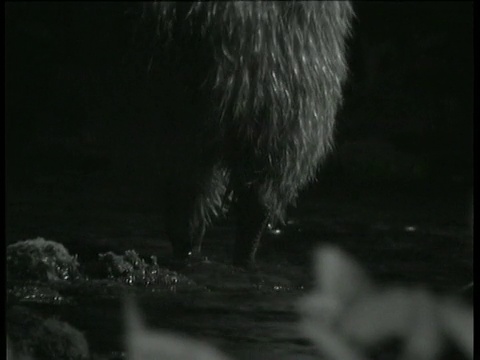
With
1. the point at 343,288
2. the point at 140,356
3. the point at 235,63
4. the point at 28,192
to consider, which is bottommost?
the point at 140,356

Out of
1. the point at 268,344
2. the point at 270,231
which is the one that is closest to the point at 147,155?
the point at 270,231

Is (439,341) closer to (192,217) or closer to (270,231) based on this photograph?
(270,231)

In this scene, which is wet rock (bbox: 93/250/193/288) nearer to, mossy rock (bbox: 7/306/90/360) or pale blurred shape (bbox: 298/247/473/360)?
mossy rock (bbox: 7/306/90/360)

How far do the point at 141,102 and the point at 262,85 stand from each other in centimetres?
28

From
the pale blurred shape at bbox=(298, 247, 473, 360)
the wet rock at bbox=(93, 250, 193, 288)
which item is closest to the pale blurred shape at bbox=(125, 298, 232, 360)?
the wet rock at bbox=(93, 250, 193, 288)

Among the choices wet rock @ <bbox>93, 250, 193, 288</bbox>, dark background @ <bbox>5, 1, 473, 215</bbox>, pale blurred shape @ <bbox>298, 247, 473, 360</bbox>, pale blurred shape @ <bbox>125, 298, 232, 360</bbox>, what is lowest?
pale blurred shape @ <bbox>125, 298, 232, 360</bbox>

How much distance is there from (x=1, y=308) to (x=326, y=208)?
0.77m

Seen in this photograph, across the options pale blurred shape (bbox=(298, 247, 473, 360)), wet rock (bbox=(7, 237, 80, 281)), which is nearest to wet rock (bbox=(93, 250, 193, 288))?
wet rock (bbox=(7, 237, 80, 281))

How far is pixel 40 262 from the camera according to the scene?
2.41 m

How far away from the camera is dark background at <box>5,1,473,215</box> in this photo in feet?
7.92

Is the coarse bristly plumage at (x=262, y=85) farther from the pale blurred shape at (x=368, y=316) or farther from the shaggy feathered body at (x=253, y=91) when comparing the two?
the pale blurred shape at (x=368, y=316)

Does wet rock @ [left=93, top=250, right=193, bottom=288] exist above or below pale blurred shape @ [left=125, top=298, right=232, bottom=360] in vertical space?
above

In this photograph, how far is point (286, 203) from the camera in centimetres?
246

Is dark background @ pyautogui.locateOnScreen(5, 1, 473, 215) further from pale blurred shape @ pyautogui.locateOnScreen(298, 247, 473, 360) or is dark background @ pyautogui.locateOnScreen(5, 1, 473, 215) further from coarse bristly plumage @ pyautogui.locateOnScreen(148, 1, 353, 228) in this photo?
pale blurred shape @ pyautogui.locateOnScreen(298, 247, 473, 360)
